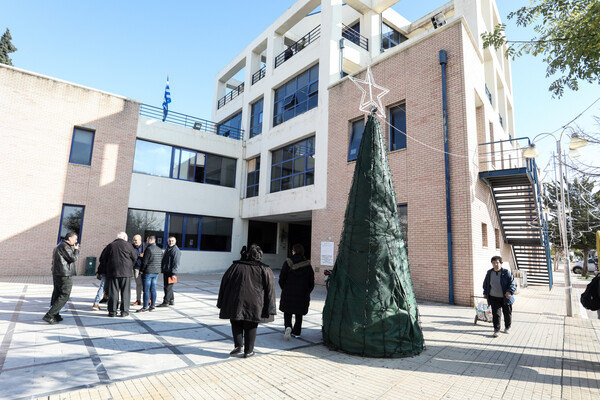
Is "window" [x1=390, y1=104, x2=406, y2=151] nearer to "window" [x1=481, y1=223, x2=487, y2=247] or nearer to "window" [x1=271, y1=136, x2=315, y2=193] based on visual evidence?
"window" [x1=481, y1=223, x2=487, y2=247]

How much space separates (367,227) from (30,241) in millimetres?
14534

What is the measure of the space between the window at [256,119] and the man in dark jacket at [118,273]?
13.6 metres

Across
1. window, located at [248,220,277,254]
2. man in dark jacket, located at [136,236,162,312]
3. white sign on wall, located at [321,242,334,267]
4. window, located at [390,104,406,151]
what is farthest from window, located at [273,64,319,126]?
man in dark jacket, located at [136,236,162,312]

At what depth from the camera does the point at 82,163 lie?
14.7 m

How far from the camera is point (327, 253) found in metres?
13.4

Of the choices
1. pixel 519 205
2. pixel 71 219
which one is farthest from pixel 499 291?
pixel 71 219

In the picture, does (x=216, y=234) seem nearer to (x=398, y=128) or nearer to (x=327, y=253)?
(x=327, y=253)

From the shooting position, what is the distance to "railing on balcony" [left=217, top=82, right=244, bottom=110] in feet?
74.9

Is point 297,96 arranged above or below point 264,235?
above

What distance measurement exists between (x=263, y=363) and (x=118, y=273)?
4023mm

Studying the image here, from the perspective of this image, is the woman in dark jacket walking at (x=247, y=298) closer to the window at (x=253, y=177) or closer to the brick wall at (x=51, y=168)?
the brick wall at (x=51, y=168)

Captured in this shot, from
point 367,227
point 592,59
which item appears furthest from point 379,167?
point 592,59

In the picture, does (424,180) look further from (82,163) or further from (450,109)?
(82,163)

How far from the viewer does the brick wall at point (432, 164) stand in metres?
9.80
